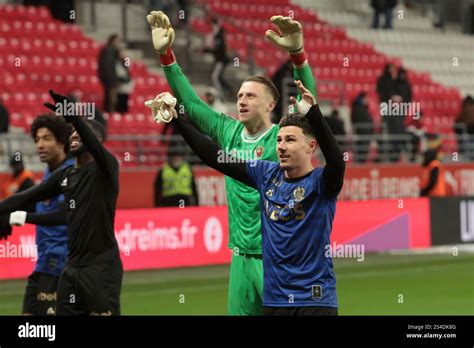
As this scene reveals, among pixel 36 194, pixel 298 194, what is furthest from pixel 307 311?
pixel 36 194

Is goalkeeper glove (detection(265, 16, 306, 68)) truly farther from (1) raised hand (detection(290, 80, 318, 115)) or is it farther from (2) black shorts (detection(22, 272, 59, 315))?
(2) black shorts (detection(22, 272, 59, 315))

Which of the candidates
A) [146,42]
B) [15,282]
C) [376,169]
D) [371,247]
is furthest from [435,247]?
[146,42]

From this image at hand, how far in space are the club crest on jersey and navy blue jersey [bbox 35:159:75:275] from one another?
3016 mm

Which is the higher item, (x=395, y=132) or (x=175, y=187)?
(x=395, y=132)

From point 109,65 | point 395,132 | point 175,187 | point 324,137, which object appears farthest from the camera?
point 395,132

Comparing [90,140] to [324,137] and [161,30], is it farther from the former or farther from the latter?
[324,137]

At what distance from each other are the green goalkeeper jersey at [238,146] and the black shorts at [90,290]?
0.94 meters

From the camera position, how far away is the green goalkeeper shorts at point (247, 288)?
8.73 m

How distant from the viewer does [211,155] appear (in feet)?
25.6

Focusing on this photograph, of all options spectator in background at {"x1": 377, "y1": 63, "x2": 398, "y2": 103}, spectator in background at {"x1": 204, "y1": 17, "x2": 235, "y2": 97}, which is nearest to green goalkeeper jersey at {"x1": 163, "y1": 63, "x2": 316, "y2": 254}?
spectator in background at {"x1": 204, "y1": 17, "x2": 235, "y2": 97}

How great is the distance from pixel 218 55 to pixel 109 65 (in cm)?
391

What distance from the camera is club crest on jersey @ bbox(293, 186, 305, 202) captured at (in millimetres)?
7438

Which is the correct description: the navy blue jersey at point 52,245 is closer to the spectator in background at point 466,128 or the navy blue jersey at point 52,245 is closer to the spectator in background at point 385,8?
the spectator in background at point 466,128

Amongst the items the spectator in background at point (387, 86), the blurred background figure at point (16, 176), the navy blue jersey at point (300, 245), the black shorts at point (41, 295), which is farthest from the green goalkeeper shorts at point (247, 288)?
the spectator in background at point (387, 86)
